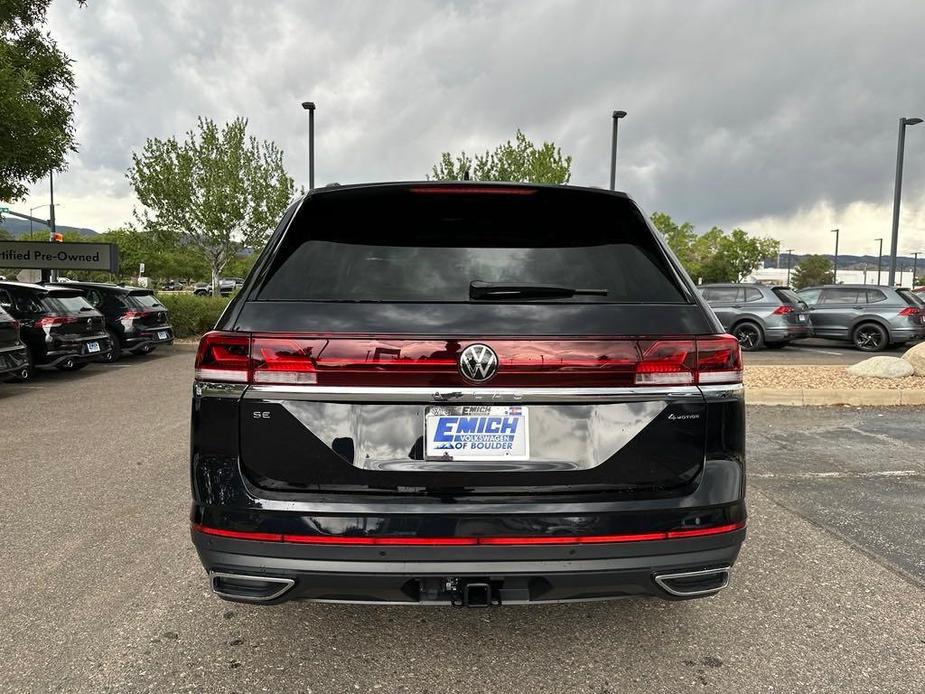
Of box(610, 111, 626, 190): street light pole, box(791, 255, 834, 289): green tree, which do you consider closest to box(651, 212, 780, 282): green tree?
box(791, 255, 834, 289): green tree

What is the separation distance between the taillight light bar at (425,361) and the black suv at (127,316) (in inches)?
458

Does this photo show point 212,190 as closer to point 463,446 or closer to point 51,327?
point 51,327

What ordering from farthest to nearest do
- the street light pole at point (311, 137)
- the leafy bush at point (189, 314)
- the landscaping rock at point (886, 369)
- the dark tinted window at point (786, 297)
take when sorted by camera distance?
the street light pole at point (311, 137), the leafy bush at point (189, 314), the dark tinted window at point (786, 297), the landscaping rock at point (886, 369)

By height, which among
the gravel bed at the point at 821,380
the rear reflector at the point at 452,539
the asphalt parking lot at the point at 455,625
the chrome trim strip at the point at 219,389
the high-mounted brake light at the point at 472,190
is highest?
the high-mounted brake light at the point at 472,190

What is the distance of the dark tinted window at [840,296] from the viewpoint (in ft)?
53.5

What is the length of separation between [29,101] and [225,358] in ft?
38.1

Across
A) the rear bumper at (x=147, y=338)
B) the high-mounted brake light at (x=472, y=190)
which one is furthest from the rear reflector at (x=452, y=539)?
the rear bumper at (x=147, y=338)

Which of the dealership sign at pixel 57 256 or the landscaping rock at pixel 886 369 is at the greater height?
the dealership sign at pixel 57 256

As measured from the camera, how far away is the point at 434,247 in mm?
2270

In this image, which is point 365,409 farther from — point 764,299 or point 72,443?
point 764,299

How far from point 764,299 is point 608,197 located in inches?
587

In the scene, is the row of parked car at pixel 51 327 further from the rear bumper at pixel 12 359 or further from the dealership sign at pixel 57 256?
the dealership sign at pixel 57 256

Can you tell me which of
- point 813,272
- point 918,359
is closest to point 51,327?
point 918,359

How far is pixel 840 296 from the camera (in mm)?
16625
